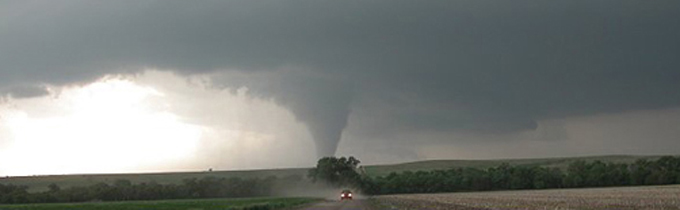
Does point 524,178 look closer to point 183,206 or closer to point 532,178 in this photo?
point 532,178

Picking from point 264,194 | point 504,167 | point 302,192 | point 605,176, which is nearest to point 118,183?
point 264,194

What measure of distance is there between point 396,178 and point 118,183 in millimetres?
57107

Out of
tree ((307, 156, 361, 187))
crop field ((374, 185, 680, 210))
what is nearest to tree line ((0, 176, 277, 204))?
tree ((307, 156, 361, 187))

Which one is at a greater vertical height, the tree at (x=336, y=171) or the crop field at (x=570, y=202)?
the tree at (x=336, y=171)

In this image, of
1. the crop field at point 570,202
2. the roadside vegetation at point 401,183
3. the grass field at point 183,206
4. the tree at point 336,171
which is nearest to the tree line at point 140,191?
the roadside vegetation at point 401,183

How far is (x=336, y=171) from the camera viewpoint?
18962 cm

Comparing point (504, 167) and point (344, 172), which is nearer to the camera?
point (504, 167)

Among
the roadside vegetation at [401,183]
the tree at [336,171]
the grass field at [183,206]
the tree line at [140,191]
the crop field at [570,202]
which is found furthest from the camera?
the tree at [336,171]

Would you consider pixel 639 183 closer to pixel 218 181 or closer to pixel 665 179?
pixel 665 179

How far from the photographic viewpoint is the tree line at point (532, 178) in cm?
14675

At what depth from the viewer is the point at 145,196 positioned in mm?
→ 153250

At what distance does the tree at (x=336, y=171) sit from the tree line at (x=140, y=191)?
20321 millimetres

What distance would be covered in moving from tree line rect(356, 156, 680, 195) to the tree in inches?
301

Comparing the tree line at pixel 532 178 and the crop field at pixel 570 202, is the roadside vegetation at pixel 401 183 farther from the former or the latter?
the crop field at pixel 570 202
